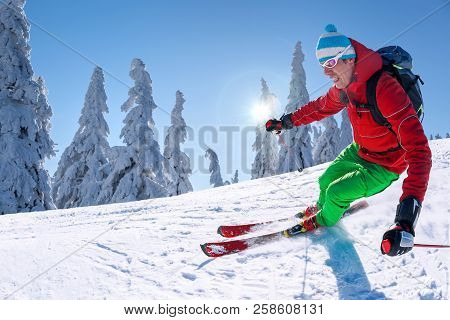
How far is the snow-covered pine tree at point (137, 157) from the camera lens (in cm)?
2155

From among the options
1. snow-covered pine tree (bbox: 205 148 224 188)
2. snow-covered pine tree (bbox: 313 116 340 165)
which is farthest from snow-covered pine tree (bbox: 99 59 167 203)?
snow-covered pine tree (bbox: 313 116 340 165)

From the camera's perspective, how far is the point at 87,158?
25.5 meters

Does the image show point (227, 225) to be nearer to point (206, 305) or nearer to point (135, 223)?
point (135, 223)

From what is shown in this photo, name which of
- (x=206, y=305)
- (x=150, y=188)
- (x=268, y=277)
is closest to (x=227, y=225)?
(x=268, y=277)

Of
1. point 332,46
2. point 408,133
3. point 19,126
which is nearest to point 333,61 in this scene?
point 332,46

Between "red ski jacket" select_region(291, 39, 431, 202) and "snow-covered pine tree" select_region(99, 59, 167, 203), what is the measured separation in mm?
18266

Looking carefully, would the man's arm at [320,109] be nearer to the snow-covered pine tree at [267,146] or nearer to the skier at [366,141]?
the skier at [366,141]

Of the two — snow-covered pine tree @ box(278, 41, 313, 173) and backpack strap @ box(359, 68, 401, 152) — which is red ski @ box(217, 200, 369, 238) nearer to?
backpack strap @ box(359, 68, 401, 152)

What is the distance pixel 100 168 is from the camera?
24.8 metres

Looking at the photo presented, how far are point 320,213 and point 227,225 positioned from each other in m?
1.13

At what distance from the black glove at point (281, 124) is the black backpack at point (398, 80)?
1701 millimetres

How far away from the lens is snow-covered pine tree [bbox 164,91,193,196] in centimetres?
2812

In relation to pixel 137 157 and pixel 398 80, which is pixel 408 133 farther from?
pixel 137 157

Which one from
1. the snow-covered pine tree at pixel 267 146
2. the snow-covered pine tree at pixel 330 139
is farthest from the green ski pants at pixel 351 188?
the snow-covered pine tree at pixel 330 139
